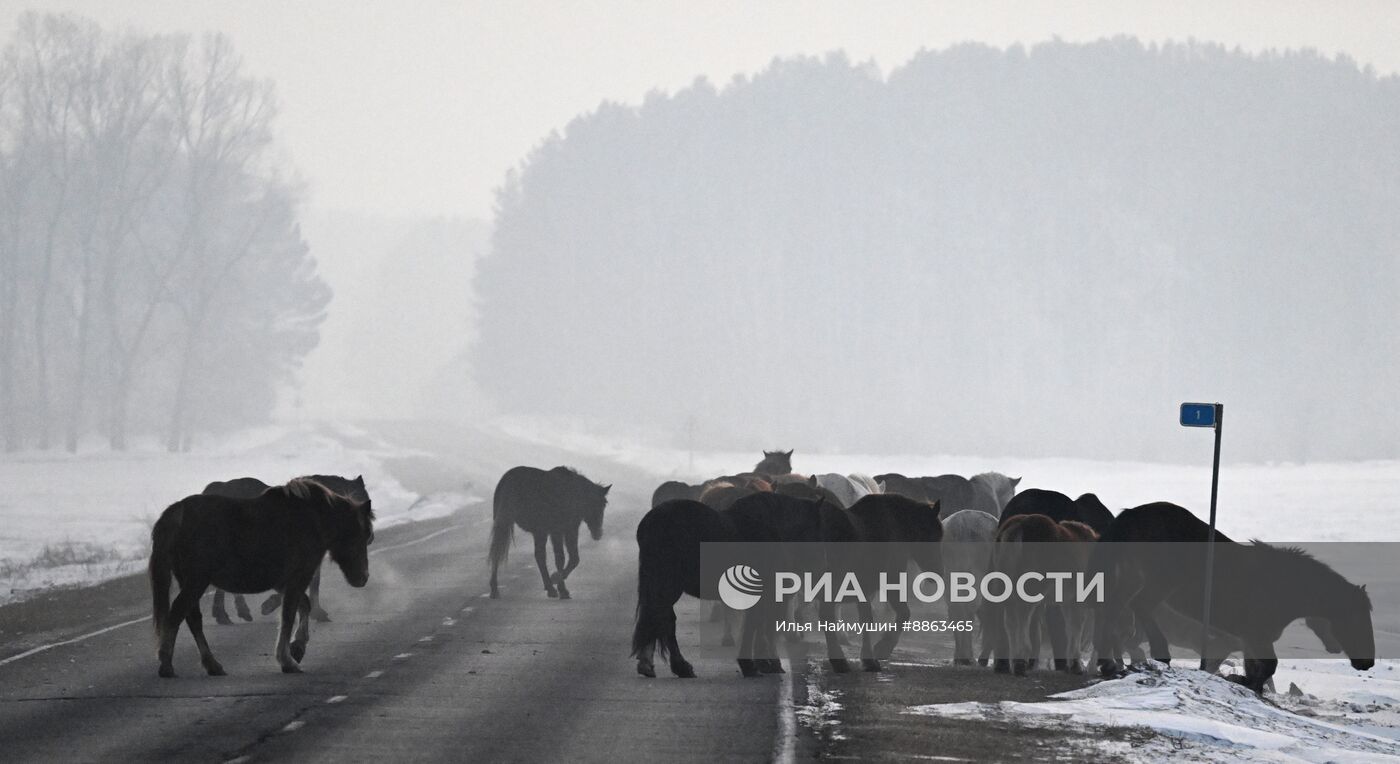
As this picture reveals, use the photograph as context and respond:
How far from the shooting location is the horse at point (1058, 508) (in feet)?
62.1

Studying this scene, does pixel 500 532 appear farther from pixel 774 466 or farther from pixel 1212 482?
pixel 1212 482

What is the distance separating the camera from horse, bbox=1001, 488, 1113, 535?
62.1ft

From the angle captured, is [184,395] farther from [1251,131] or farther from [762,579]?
[1251,131]

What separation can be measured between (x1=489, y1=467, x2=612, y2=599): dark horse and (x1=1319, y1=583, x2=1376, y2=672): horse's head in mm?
10347

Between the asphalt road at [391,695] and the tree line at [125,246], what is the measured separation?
195ft

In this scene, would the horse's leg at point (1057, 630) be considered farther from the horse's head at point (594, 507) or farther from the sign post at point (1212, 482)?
the horse's head at point (594, 507)

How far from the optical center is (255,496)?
18672 mm

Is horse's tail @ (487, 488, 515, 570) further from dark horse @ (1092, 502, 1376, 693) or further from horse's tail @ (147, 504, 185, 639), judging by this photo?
dark horse @ (1092, 502, 1376, 693)

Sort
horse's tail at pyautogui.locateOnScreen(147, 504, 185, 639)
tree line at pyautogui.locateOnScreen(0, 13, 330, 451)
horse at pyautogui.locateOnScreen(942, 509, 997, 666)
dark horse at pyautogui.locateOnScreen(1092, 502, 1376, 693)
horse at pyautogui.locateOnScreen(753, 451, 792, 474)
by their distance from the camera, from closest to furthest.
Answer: horse's tail at pyautogui.locateOnScreen(147, 504, 185, 639)
dark horse at pyautogui.locateOnScreen(1092, 502, 1376, 693)
horse at pyautogui.locateOnScreen(942, 509, 997, 666)
horse at pyautogui.locateOnScreen(753, 451, 792, 474)
tree line at pyautogui.locateOnScreen(0, 13, 330, 451)

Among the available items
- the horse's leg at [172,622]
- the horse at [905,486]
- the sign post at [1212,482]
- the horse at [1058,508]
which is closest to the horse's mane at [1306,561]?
the sign post at [1212,482]

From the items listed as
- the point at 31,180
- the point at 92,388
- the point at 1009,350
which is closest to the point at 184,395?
the point at 92,388

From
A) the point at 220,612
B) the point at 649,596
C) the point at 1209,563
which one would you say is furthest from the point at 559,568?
the point at 1209,563

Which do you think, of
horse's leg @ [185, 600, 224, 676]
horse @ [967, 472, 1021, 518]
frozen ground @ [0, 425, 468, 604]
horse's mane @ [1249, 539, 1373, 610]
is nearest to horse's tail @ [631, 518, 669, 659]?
horse's leg @ [185, 600, 224, 676]

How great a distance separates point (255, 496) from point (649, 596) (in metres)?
6.21
